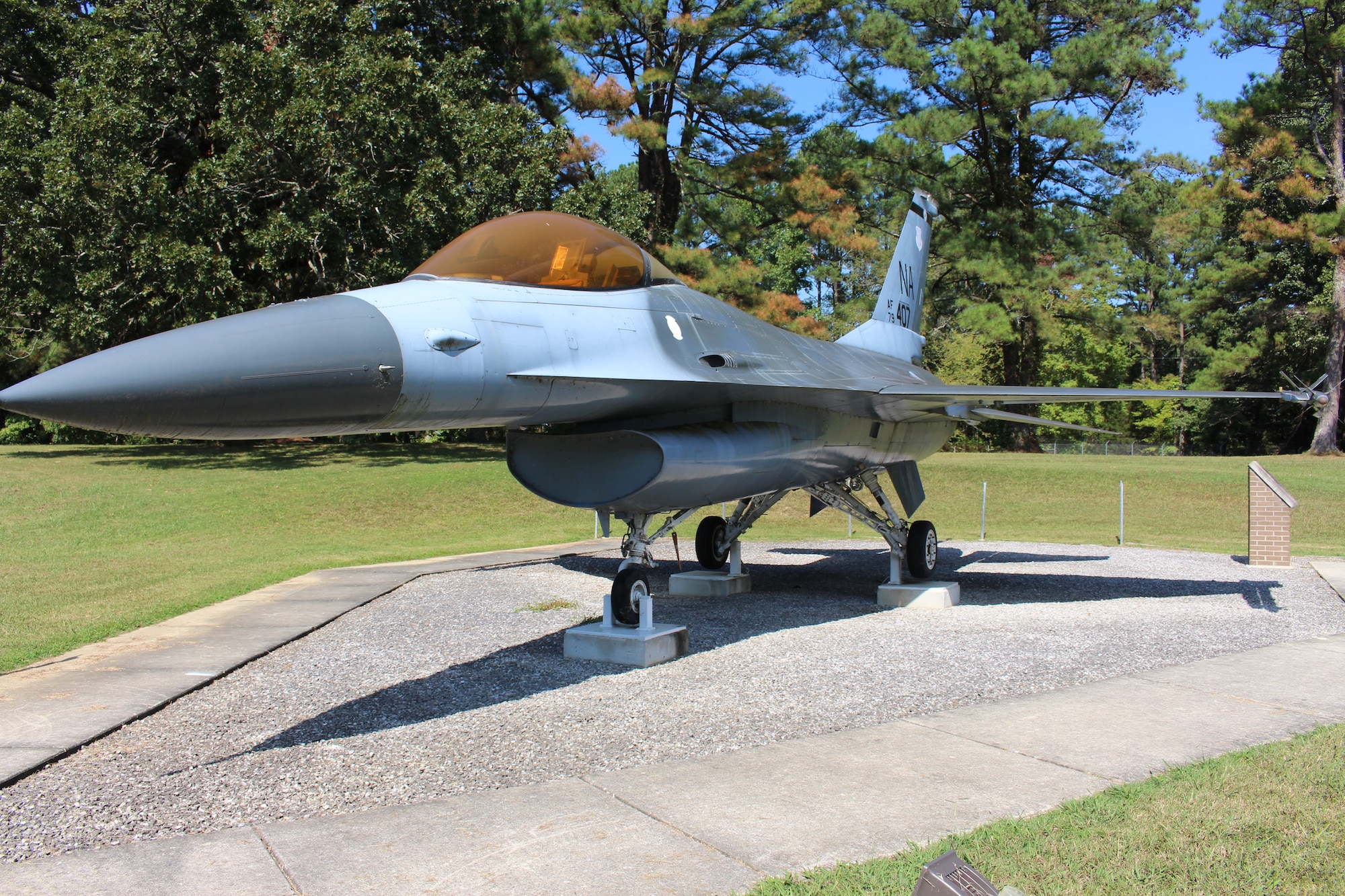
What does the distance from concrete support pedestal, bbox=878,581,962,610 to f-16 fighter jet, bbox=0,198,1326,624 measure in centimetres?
35

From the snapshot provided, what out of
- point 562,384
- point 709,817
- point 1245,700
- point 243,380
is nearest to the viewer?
point 709,817

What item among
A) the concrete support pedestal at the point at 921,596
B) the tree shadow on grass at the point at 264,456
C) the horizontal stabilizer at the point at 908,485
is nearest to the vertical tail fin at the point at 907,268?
the horizontal stabilizer at the point at 908,485

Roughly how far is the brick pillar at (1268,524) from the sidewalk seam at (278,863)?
12.7 metres

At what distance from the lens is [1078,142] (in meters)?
29.0

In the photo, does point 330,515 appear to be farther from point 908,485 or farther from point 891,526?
point 891,526

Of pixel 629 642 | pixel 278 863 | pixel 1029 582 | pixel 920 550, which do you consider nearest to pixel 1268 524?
pixel 1029 582

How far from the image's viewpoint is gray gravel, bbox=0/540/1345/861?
4.22m

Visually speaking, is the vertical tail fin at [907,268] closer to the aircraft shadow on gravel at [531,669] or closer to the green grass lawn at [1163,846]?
the aircraft shadow on gravel at [531,669]

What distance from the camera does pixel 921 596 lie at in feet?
31.7

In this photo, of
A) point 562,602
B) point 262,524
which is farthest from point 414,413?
point 262,524

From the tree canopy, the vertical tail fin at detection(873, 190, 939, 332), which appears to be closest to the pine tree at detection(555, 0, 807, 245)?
the tree canopy

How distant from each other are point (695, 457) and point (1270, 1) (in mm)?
34366

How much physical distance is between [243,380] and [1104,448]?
44328mm

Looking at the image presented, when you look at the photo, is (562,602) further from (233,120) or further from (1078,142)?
(1078,142)
